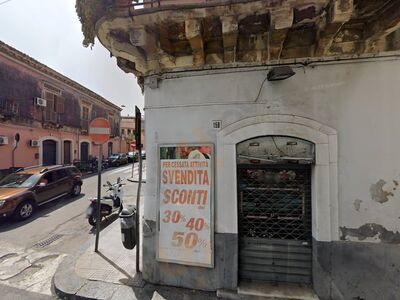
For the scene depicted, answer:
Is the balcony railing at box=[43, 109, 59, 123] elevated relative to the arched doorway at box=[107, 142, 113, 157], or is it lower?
elevated

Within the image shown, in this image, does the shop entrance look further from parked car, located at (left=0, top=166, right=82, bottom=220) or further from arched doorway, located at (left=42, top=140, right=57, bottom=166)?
arched doorway, located at (left=42, top=140, right=57, bottom=166)

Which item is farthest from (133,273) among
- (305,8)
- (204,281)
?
(305,8)

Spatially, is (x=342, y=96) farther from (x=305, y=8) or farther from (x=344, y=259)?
(x=344, y=259)

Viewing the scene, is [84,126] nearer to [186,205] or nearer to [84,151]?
[84,151]

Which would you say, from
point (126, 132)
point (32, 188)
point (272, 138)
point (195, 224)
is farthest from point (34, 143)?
point (126, 132)

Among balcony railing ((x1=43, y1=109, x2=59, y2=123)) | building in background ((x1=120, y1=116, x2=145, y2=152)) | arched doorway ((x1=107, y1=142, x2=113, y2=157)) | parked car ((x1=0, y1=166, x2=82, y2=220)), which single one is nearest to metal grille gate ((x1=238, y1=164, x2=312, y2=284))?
parked car ((x1=0, y1=166, x2=82, y2=220))

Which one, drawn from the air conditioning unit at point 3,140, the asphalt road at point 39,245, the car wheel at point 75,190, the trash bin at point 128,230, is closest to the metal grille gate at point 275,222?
the trash bin at point 128,230

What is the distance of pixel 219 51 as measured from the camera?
3396 millimetres

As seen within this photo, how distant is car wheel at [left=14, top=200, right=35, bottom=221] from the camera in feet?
21.6

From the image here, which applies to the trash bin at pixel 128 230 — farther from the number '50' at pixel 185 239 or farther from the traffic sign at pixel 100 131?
the traffic sign at pixel 100 131

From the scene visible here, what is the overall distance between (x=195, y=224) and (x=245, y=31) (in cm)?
288

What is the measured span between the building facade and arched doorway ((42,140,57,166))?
50.3 feet

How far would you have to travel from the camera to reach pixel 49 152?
1605cm

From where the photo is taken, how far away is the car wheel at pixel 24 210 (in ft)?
21.6
